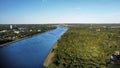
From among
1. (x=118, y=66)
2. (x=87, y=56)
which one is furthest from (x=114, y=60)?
(x=87, y=56)

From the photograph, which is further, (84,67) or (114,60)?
(114,60)

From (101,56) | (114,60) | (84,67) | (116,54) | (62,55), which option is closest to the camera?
(84,67)

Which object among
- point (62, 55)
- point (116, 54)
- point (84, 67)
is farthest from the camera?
point (116, 54)

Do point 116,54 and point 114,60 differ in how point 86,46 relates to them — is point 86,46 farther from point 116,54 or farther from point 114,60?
point 116,54

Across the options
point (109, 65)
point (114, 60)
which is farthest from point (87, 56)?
point (114, 60)

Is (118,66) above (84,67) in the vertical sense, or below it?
below

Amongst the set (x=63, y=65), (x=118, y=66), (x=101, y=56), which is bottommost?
(x=118, y=66)

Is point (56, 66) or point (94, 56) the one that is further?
point (56, 66)

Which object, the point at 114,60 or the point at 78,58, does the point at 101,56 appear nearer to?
the point at 78,58

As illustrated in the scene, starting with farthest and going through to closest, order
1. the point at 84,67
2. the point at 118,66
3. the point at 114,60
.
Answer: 1. the point at 114,60
2. the point at 118,66
3. the point at 84,67
